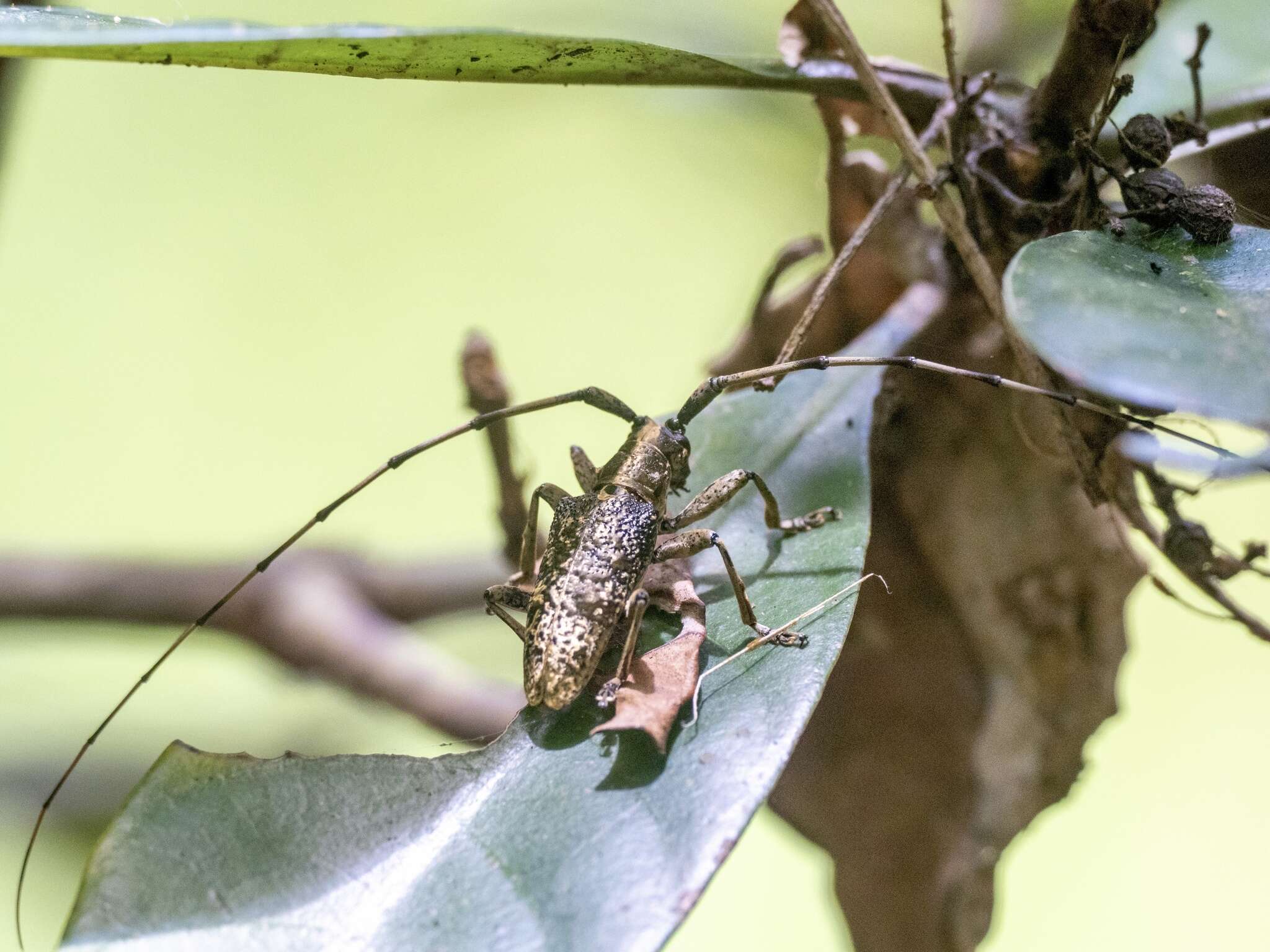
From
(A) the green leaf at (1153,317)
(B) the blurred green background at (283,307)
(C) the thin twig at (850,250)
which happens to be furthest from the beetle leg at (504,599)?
(B) the blurred green background at (283,307)

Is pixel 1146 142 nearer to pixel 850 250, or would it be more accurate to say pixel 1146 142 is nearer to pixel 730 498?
pixel 850 250

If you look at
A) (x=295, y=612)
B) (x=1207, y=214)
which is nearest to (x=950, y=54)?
(x=1207, y=214)

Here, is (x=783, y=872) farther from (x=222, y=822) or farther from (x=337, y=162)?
(x=337, y=162)

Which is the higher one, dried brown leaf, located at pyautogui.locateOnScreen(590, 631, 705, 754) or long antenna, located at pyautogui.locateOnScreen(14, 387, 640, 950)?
long antenna, located at pyautogui.locateOnScreen(14, 387, 640, 950)

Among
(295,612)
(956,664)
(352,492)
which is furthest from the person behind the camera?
(295,612)

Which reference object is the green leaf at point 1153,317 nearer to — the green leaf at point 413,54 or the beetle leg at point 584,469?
the green leaf at point 413,54

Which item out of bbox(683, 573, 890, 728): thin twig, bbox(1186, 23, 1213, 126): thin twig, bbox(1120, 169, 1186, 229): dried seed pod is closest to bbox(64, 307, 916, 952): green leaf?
bbox(683, 573, 890, 728): thin twig

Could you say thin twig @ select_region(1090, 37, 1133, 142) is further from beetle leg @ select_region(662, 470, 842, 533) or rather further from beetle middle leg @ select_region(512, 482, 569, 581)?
beetle middle leg @ select_region(512, 482, 569, 581)
